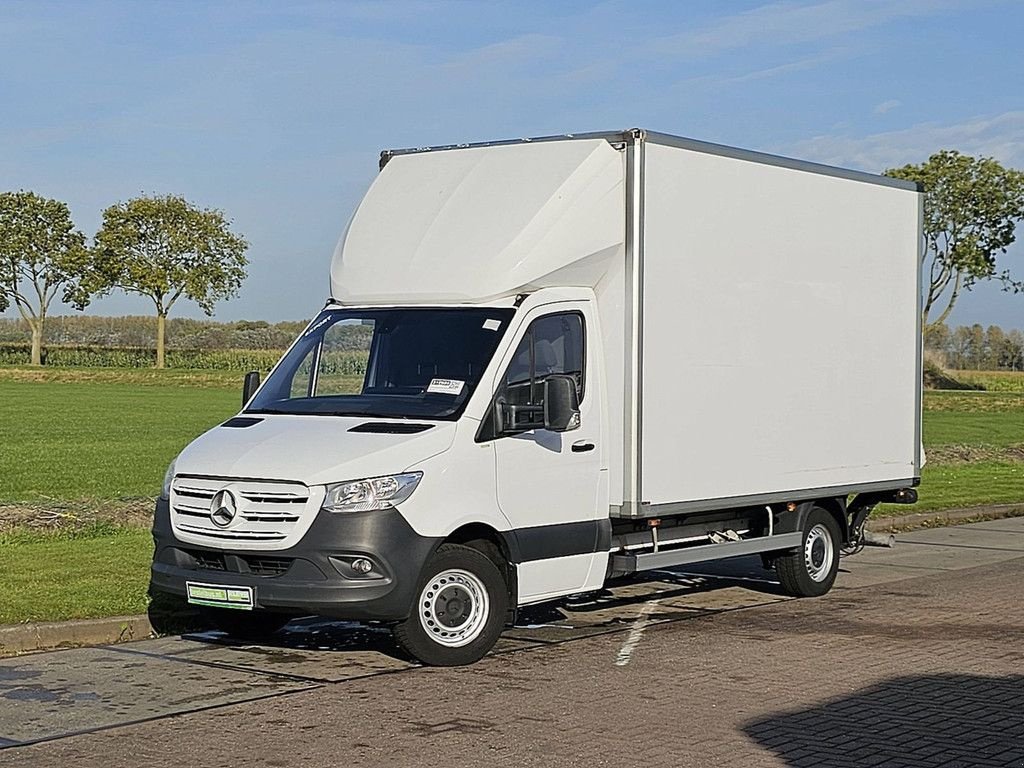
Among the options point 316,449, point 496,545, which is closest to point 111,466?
point 496,545

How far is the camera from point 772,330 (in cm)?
1288

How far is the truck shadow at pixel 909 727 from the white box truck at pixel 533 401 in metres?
2.42

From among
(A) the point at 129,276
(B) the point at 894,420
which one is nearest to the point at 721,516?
(B) the point at 894,420

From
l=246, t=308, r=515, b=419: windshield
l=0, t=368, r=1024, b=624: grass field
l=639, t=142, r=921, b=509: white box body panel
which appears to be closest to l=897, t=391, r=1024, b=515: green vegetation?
l=0, t=368, r=1024, b=624: grass field

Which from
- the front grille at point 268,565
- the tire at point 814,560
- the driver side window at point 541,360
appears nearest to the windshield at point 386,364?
the driver side window at point 541,360

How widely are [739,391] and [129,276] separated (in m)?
108

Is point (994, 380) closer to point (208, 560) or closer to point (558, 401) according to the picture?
point (558, 401)

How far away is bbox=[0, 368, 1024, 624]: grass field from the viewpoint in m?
12.7

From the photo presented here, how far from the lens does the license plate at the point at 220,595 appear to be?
32.4 feet

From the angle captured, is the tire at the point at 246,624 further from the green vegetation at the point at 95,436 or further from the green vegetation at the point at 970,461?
the green vegetation at the point at 970,461

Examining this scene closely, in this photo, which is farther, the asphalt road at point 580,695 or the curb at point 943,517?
the curb at point 943,517

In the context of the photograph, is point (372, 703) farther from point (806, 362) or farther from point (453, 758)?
point (806, 362)

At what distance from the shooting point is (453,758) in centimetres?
775

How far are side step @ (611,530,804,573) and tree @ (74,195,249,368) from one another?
105m
